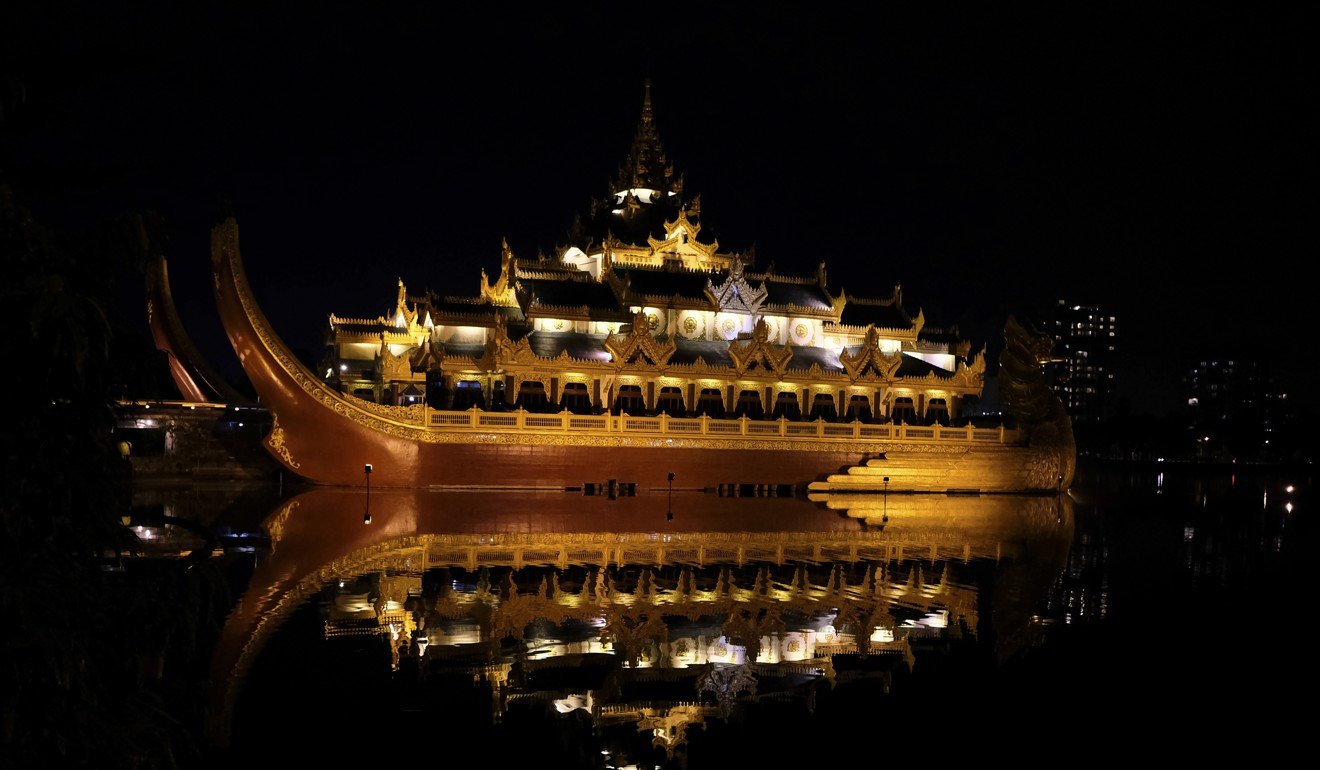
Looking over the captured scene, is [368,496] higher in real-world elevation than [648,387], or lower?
lower

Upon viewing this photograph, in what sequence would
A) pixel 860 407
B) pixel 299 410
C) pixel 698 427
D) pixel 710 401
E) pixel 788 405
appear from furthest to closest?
pixel 860 407
pixel 788 405
pixel 710 401
pixel 698 427
pixel 299 410

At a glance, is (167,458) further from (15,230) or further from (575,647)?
(15,230)

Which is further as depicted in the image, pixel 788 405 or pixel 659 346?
pixel 788 405

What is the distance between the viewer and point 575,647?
9.77 m

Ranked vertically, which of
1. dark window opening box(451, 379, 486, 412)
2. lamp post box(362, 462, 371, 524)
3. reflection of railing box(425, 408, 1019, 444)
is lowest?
lamp post box(362, 462, 371, 524)

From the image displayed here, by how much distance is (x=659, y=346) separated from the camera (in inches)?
1270

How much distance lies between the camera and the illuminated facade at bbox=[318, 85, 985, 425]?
31953 mm

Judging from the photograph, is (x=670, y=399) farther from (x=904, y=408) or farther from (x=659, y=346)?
(x=904, y=408)

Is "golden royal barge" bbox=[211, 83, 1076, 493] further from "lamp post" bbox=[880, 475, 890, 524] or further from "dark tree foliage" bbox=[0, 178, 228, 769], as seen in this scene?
"dark tree foliage" bbox=[0, 178, 228, 769]

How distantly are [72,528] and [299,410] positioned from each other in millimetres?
24286

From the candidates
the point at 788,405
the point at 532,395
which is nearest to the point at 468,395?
the point at 532,395

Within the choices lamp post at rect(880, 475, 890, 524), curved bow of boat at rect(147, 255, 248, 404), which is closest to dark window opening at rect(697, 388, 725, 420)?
lamp post at rect(880, 475, 890, 524)

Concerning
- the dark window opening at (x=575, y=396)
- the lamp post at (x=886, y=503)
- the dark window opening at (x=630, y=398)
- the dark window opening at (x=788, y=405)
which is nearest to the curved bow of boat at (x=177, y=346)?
the dark window opening at (x=575, y=396)

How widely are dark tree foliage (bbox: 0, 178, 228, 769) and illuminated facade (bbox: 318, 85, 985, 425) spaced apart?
25.2 metres
